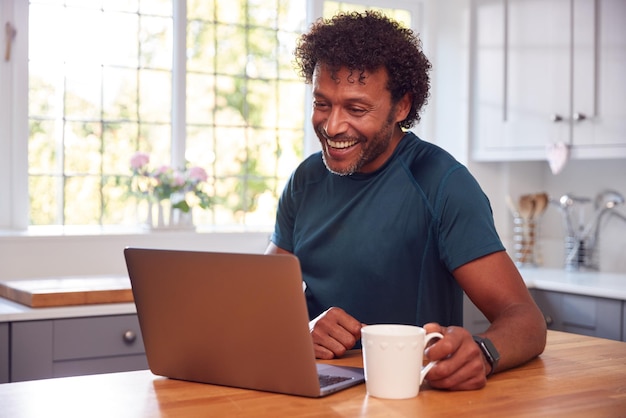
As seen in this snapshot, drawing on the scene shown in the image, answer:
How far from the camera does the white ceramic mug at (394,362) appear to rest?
51.8 inches

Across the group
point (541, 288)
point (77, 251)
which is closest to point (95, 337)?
point (77, 251)

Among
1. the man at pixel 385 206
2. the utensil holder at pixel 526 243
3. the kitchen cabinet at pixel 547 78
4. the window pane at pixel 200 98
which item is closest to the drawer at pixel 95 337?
the man at pixel 385 206

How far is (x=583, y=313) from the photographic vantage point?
3.35 metres

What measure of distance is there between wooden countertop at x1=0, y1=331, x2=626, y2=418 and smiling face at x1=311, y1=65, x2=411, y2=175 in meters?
0.65

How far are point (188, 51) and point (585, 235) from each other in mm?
1995

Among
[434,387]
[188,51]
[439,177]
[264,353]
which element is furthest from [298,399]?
[188,51]

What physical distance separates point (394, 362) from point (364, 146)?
0.76 meters

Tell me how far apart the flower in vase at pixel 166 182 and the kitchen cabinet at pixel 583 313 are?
1.49 m

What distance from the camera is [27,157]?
363 centimetres

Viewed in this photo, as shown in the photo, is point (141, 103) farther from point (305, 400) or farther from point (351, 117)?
point (305, 400)

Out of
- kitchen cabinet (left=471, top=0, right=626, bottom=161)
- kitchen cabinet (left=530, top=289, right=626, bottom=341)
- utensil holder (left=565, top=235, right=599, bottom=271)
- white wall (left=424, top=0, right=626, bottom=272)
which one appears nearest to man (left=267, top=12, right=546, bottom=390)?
kitchen cabinet (left=530, top=289, right=626, bottom=341)

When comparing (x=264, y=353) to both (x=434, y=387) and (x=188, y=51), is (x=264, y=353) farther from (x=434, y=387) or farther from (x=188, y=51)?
(x=188, y=51)

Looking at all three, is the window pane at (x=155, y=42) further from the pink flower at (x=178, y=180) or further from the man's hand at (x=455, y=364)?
the man's hand at (x=455, y=364)

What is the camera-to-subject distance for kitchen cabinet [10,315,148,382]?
8.61ft
